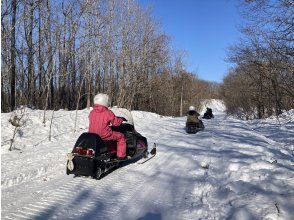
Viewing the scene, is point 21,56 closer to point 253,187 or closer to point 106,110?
point 106,110

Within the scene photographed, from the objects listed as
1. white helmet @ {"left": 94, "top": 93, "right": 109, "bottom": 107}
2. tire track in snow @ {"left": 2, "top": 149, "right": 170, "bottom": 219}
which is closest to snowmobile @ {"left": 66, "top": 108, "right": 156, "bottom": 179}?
tire track in snow @ {"left": 2, "top": 149, "right": 170, "bottom": 219}

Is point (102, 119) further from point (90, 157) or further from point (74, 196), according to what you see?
point (74, 196)

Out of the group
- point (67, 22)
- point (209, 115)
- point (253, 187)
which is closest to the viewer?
point (253, 187)

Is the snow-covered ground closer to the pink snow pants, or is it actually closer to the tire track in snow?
the tire track in snow

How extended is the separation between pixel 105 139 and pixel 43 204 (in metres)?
2.68

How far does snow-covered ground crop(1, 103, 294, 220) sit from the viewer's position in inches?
200

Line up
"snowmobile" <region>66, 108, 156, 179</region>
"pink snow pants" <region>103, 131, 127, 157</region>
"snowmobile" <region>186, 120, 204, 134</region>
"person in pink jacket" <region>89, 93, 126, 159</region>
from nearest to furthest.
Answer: "snowmobile" <region>66, 108, 156, 179</region>, "person in pink jacket" <region>89, 93, 126, 159</region>, "pink snow pants" <region>103, 131, 127, 157</region>, "snowmobile" <region>186, 120, 204, 134</region>

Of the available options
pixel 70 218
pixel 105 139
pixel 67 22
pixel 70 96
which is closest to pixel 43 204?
pixel 70 218

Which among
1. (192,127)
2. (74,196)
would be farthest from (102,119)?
(192,127)

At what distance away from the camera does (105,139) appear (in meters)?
7.82

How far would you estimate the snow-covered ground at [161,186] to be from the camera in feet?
16.7

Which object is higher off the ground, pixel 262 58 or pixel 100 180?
pixel 262 58

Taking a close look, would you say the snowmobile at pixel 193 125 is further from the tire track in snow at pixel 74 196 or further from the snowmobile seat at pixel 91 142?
the snowmobile seat at pixel 91 142

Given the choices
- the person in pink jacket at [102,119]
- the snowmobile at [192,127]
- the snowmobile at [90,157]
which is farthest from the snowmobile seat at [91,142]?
the snowmobile at [192,127]
